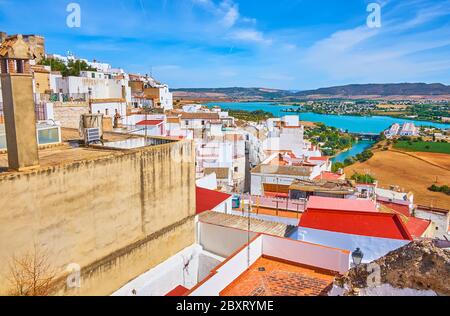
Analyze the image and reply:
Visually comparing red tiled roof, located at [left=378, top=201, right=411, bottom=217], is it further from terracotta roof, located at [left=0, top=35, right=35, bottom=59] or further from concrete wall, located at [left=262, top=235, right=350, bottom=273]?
terracotta roof, located at [left=0, top=35, right=35, bottom=59]

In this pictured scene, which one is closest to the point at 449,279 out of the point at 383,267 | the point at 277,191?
the point at 383,267

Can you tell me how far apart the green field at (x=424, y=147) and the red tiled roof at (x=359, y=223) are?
8669 cm

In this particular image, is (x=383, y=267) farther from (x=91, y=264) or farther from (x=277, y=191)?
(x=277, y=191)

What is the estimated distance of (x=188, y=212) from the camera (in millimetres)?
11672

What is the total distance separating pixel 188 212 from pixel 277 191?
566 inches

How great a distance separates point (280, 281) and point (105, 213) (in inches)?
190

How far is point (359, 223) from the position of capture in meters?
12.2

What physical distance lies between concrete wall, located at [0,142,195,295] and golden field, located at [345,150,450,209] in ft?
141

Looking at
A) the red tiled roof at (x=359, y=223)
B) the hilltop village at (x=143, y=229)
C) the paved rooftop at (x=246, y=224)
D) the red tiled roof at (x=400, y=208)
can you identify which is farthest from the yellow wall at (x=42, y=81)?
the red tiled roof at (x=400, y=208)

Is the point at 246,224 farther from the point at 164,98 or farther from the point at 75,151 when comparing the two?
the point at 164,98

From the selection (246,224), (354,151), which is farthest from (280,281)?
(354,151)

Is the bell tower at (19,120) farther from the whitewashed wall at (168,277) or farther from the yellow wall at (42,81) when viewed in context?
the yellow wall at (42,81)

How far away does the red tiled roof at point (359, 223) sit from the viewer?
11.6 m

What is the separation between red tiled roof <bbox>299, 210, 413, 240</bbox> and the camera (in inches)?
456
